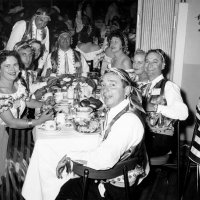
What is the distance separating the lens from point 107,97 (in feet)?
6.04

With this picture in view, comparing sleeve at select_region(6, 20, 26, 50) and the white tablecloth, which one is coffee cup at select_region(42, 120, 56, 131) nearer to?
the white tablecloth

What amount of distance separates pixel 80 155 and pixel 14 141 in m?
0.99

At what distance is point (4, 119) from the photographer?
2316 millimetres

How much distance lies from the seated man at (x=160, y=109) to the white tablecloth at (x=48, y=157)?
762 mm

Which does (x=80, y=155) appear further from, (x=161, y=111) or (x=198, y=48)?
(x=198, y=48)

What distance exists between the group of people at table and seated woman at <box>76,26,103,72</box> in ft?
0.06

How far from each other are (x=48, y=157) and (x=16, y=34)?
306cm

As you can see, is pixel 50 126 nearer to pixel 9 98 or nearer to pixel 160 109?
→ pixel 9 98

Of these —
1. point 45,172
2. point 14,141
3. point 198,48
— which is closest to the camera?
point 45,172

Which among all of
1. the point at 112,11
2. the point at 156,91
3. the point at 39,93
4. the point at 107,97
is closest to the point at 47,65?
the point at 112,11

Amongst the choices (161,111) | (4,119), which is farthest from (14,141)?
(161,111)

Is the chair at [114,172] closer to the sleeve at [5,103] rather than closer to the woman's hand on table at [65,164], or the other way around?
the woman's hand on table at [65,164]

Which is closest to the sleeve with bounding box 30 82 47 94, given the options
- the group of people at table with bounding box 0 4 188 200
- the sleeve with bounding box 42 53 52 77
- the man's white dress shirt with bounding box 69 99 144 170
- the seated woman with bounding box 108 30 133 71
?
the group of people at table with bounding box 0 4 188 200

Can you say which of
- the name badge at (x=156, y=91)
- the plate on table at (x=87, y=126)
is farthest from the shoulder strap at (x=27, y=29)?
the plate on table at (x=87, y=126)
